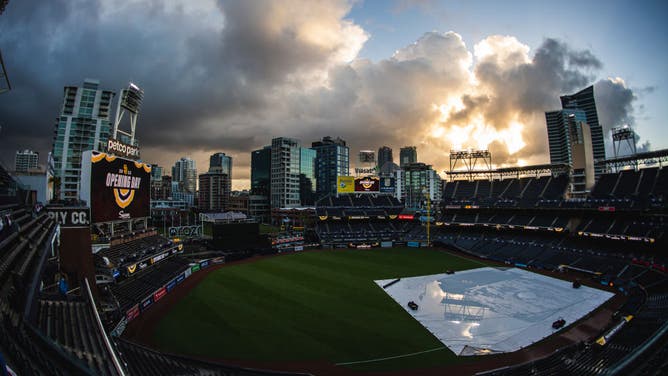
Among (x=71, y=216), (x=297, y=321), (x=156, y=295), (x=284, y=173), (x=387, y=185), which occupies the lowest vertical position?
(x=297, y=321)

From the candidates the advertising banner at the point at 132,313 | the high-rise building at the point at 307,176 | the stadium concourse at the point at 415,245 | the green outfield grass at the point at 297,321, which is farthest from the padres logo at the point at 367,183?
the high-rise building at the point at 307,176

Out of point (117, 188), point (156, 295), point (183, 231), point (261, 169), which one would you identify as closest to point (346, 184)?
point (183, 231)

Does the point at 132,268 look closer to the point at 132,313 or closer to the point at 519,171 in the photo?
the point at 132,313

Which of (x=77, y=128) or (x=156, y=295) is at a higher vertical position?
(x=77, y=128)

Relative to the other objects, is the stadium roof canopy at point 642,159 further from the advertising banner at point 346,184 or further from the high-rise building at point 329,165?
the high-rise building at point 329,165

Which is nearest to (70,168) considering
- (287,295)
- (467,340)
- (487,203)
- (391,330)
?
(287,295)

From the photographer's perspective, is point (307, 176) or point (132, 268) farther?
point (307, 176)

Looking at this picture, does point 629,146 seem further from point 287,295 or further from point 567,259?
point 287,295
